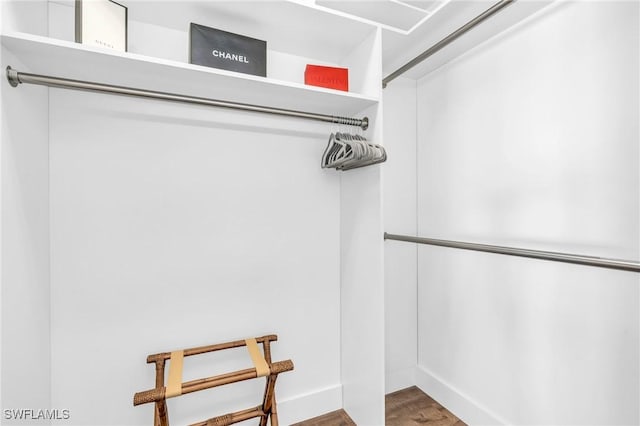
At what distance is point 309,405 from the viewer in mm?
1698

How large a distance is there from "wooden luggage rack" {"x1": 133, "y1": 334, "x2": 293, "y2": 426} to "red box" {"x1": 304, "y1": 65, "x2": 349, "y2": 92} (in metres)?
1.30

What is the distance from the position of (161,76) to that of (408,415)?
7.01 ft

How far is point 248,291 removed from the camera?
1577mm

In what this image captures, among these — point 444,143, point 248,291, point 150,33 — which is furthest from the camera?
point 444,143

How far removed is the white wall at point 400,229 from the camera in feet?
6.44

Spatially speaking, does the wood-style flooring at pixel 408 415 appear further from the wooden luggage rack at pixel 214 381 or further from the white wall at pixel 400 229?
the wooden luggage rack at pixel 214 381

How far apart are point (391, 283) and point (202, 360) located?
119 centimetres

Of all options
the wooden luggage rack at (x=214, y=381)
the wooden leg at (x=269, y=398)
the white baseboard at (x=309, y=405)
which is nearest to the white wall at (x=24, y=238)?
the wooden luggage rack at (x=214, y=381)

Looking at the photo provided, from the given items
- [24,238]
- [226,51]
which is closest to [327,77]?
[226,51]

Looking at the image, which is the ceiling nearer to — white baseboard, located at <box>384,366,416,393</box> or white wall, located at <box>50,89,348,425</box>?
white wall, located at <box>50,89,348,425</box>

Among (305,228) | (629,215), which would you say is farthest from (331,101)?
(629,215)

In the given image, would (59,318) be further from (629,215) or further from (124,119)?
(629,215)

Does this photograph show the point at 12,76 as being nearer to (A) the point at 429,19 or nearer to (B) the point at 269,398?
(B) the point at 269,398

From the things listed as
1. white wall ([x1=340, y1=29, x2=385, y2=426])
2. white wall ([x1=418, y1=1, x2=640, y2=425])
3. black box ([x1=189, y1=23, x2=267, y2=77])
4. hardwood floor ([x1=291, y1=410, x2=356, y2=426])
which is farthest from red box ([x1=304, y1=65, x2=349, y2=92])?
hardwood floor ([x1=291, y1=410, x2=356, y2=426])
